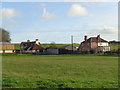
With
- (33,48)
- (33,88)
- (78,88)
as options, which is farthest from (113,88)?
(33,48)

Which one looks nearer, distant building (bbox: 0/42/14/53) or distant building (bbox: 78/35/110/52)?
distant building (bbox: 0/42/14/53)

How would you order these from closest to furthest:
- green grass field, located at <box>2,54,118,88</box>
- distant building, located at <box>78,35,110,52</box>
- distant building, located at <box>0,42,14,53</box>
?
green grass field, located at <box>2,54,118,88</box>
distant building, located at <box>0,42,14,53</box>
distant building, located at <box>78,35,110,52</box>

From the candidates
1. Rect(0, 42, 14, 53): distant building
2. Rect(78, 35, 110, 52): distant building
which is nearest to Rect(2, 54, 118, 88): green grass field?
Rect(0, 42, 14, 53): distant building

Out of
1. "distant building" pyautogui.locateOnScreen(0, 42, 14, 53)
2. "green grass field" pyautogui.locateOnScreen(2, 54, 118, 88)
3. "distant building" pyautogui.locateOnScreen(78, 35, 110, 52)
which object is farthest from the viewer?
"distant building" pyautogui.locateOnScreen(78, 35, 110, 52)

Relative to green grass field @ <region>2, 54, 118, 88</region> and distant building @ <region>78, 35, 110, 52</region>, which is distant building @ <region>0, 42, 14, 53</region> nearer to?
distant building @ <region>78, 35, 110, 52</region>

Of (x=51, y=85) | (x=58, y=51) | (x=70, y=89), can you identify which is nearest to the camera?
(x=70, y=89)

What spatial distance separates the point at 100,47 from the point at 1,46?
128 feet

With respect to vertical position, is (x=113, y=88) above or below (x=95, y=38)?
below

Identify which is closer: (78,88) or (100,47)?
(78,88)

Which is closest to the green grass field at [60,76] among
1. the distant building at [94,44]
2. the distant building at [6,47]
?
the distant building at [6,47]

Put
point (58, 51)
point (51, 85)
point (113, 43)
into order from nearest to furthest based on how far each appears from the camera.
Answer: point (51, 85) < point (58, 51) < point (113, 43)

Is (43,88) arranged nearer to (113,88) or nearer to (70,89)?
(70,89)

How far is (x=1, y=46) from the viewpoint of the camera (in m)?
80.7

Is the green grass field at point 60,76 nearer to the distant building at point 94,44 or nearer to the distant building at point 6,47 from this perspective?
the distant building at point 6,47
